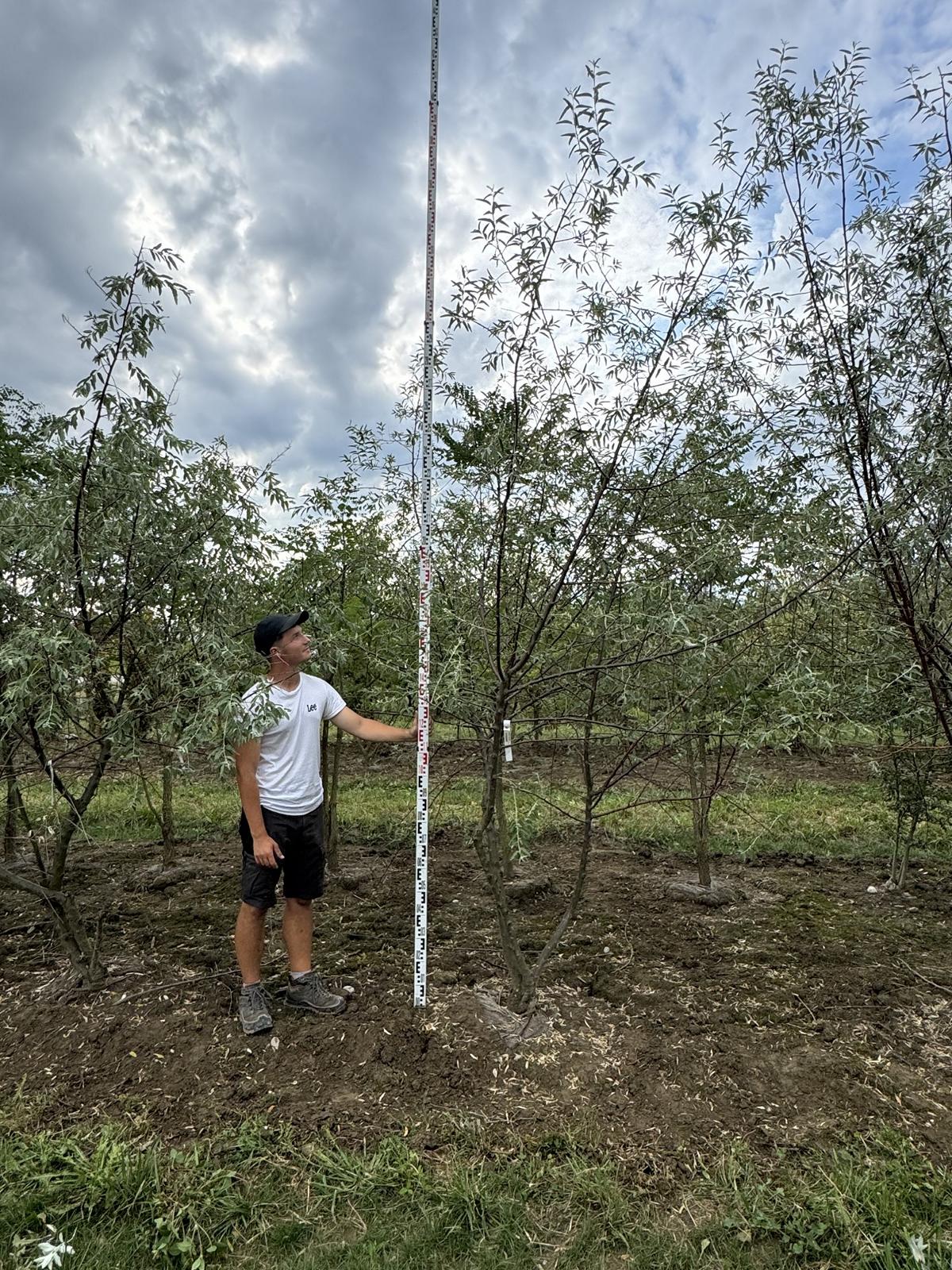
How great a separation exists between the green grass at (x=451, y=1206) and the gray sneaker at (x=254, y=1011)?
608mm

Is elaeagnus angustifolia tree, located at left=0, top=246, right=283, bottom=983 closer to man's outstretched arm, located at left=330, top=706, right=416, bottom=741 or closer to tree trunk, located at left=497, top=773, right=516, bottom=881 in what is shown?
man's outstretched arm, located at left=330, top=706, right=416, bottom=741

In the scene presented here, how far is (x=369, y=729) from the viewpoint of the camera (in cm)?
338

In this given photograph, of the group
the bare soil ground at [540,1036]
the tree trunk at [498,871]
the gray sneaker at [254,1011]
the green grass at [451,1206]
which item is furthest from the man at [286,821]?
the green grass at [451,1206]

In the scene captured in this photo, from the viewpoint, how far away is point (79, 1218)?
2.17 metres

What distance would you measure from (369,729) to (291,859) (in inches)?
27.2

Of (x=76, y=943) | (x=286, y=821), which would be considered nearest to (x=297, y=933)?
(x=286, y=821)

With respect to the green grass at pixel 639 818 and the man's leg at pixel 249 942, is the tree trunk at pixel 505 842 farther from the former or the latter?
the man's leg at pixel 249 942

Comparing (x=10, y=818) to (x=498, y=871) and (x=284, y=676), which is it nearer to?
(x=284, y=676)

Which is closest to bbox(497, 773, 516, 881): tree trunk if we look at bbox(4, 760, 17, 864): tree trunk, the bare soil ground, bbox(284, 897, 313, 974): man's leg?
the bare soil ground

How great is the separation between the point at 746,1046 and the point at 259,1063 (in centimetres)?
206

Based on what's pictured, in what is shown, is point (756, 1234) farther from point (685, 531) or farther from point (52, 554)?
point (52, 554)

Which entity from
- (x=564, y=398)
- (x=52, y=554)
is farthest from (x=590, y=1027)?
(x=52, y=554)

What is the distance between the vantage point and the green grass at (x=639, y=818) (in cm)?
649

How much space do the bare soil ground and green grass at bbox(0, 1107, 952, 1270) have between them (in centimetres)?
15
